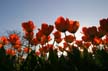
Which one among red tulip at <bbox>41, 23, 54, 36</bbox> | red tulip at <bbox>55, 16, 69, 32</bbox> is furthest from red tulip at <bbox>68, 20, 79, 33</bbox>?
red tulip at <bbox>41, 23, 54, 36</bbox>

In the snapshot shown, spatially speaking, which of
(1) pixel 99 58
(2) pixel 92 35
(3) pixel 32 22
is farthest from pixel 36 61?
(3) pixel 32 22

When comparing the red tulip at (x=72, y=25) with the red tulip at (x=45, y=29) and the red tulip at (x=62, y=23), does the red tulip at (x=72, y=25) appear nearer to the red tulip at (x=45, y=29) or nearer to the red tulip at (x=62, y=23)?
the red tulip at (x=62, y=23)

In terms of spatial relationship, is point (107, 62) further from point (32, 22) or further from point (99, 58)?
point (32, 22)

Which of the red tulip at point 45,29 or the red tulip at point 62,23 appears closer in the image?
the red tulip at point 62,23

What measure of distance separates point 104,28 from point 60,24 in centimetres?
88

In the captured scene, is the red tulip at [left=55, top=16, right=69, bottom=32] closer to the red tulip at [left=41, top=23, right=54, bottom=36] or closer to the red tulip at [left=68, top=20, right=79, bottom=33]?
the red tulip at [left=68, top=20, right=79, bottom=33]

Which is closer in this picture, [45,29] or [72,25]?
[72,25]

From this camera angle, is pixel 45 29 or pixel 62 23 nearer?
pixel 62 23

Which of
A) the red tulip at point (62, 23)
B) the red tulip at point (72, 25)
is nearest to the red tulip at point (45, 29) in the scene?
the red tulip at point (62, 23)

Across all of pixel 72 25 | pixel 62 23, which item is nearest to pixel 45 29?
pixel 62 23

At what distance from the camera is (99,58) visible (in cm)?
301

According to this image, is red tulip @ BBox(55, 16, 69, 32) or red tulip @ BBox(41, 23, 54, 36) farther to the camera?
red tulip @ BBox(41, 23, 54, 36)

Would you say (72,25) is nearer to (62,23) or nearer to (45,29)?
(62,23)

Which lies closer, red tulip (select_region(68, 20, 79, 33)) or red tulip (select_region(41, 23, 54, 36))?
red tulip (select_region(68, 20, 79, 33))
